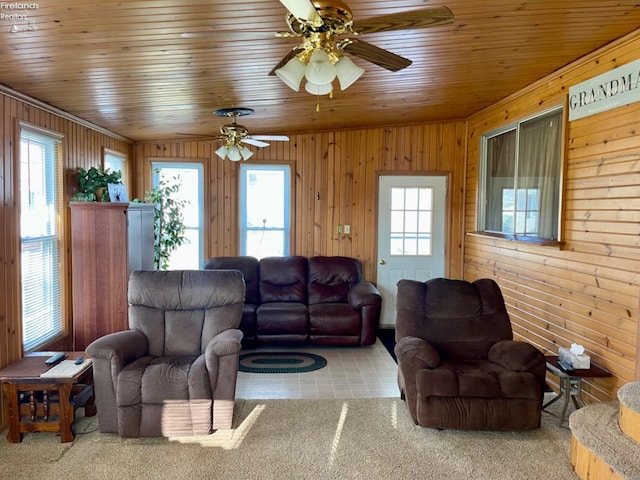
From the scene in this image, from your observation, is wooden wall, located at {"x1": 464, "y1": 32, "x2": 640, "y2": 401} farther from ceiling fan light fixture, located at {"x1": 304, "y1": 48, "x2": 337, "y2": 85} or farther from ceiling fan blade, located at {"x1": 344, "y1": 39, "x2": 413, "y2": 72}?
ceiling fan light fixture, located at {"x1": 304, "y1": 48, "x2": 337, "y2": 85}

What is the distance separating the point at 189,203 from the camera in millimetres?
5945

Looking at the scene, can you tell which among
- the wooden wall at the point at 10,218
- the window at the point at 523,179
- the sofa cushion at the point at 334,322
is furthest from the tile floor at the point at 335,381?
the window at the point at 523,179

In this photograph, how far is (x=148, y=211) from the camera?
4.57m

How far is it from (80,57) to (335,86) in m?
1.89

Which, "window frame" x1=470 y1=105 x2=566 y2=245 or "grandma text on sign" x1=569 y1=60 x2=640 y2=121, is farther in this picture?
"window frame" x1=470 y1=105 x2=566 y2=245

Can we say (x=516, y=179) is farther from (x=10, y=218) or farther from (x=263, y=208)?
(x=10, y=218)

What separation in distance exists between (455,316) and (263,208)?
10.4 ft

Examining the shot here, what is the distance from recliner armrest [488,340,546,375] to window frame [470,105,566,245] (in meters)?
0.96

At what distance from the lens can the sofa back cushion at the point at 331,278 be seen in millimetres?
5418

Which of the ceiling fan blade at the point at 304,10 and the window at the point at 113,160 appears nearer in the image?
the ceiling fan blade at the point at 304,10

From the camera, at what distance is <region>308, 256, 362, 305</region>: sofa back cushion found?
5418 mm

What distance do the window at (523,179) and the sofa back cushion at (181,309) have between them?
2656 mm

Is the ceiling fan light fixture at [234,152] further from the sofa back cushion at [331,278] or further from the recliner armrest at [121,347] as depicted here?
the recliner armrest at [121,347]

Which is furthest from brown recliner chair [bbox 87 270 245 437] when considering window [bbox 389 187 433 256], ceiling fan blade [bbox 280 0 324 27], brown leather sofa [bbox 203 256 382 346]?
window [bbox 389 187 433 256]
